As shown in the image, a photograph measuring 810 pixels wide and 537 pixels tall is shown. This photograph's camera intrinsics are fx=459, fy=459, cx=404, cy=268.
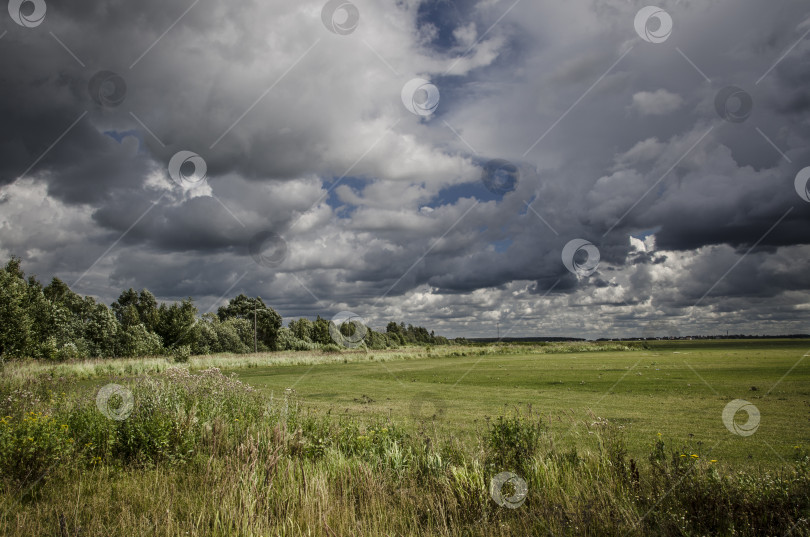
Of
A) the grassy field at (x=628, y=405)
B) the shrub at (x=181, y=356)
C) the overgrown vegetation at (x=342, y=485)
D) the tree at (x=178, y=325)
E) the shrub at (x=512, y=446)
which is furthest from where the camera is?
the tree at (x=178, y=325)

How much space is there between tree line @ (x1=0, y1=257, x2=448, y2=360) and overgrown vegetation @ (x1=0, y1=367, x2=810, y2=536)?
3592cm

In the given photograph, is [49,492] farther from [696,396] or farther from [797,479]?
[696,396]

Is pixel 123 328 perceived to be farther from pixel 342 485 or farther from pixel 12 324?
pixel 342 485

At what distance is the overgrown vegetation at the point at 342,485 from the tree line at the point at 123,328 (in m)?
35.9

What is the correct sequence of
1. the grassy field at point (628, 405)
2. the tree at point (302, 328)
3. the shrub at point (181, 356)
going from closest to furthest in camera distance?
1. the grassy field at point (628, 405)
2. the shrub at point (181, 356)
3. the tree at point (302, 328)

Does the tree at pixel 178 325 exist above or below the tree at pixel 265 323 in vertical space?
below

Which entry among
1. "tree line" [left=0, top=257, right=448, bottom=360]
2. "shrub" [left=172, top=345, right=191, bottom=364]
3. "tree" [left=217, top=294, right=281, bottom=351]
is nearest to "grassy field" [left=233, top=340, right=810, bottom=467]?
"shrub" [left=172, top=345, right=191, bottom=364]

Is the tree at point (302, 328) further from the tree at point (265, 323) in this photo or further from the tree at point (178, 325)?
the tree at point (178, 325)

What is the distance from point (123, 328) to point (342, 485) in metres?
72.2

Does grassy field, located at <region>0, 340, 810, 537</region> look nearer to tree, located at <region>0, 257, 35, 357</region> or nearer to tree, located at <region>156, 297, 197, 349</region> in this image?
tree, located at <region>0, 257, 35, 357</region>

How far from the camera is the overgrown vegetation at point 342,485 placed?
5.06m

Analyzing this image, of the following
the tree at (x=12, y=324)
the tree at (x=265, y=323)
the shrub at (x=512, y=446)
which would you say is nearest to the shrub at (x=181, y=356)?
the tree at (x=12, y=324)

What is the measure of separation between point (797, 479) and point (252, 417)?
9.17m

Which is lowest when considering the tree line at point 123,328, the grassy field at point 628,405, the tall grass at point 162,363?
the grassy field at point 628,405
